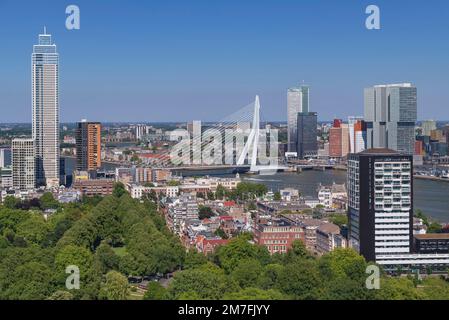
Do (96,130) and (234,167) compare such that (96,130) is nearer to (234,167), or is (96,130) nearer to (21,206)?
(234,167)

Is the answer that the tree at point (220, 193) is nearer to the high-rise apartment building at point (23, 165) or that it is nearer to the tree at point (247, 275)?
the high-rise apartment building at point (23, 165)

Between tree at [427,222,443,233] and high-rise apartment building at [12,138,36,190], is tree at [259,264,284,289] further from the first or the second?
high-rise apartment building at [12,138,36,190]

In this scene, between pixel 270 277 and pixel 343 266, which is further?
pixel 343 266

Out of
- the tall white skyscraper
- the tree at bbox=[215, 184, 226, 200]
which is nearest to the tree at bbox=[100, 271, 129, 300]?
the tree at bbox=[215, 184, 226, 200]

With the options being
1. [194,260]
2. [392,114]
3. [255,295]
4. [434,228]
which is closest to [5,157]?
[392,114]

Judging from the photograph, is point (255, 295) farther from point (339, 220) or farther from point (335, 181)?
point (335, 181)
